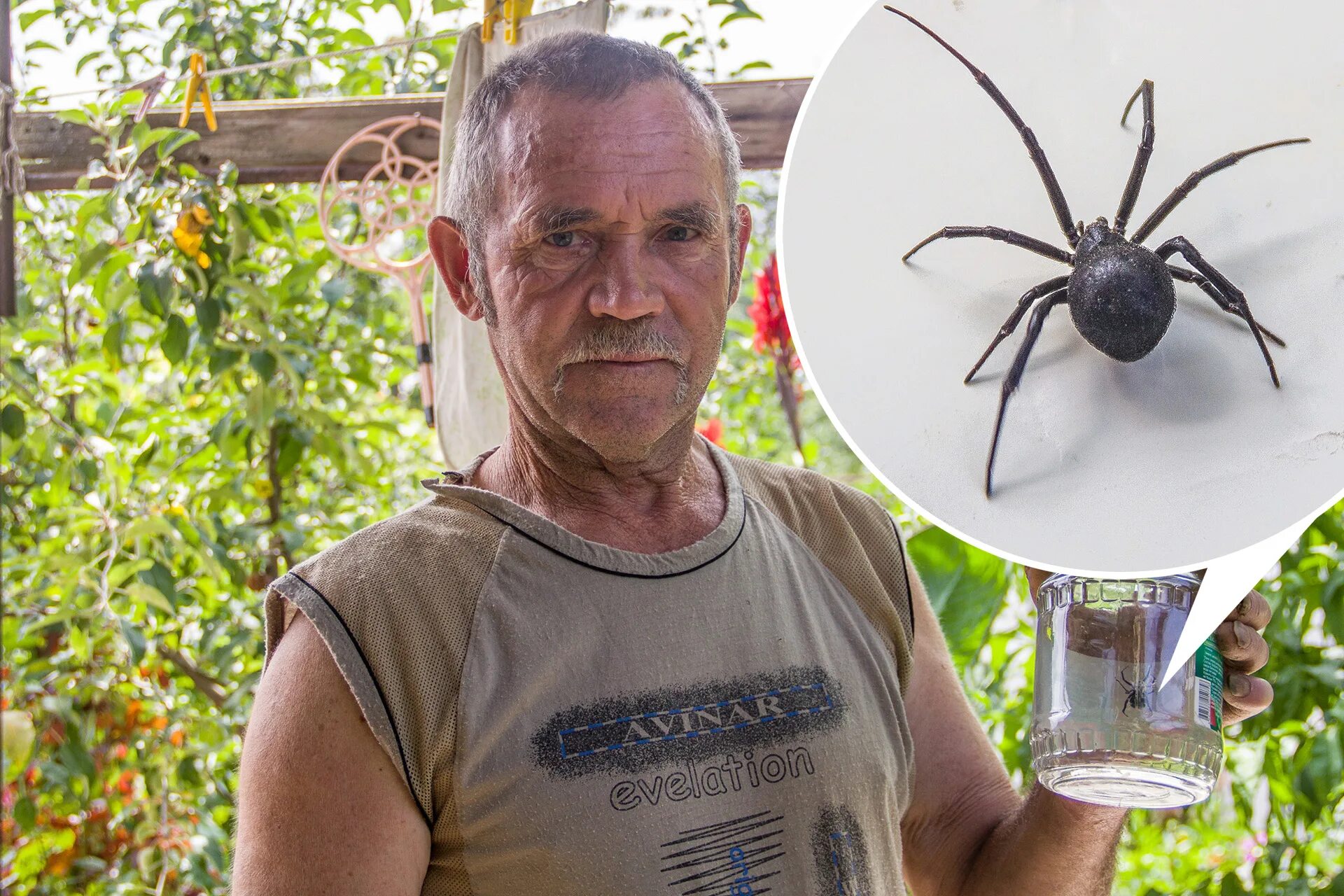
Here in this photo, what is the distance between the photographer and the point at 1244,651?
0.88 metres

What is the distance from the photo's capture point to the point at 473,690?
0.98m

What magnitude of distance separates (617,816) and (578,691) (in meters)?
0.10

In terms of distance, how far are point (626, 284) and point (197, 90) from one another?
1197mm

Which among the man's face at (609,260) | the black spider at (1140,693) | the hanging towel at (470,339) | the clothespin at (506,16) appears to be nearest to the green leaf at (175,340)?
the hanging towel at (470,339)

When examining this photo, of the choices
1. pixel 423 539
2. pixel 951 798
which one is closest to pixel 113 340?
pixel 423 539

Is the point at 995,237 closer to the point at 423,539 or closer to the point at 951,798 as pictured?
the point at 423,539

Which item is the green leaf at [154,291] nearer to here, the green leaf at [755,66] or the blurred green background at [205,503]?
the blurred green background at [205,503]

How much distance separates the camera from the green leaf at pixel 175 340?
206 cm

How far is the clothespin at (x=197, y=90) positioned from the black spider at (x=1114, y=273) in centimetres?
136

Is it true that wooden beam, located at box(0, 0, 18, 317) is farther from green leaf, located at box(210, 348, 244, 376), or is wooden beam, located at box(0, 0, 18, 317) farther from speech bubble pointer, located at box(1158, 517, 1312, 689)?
speech bubble pointer, located at box(1158, 517, 1312, 689)

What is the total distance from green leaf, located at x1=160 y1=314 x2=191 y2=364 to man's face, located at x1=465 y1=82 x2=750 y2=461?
3.79 ft

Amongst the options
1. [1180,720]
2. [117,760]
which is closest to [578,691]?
[1180,720]

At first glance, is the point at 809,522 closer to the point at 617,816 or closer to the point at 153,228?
the point at 617,816

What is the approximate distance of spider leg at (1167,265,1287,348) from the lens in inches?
29.6
